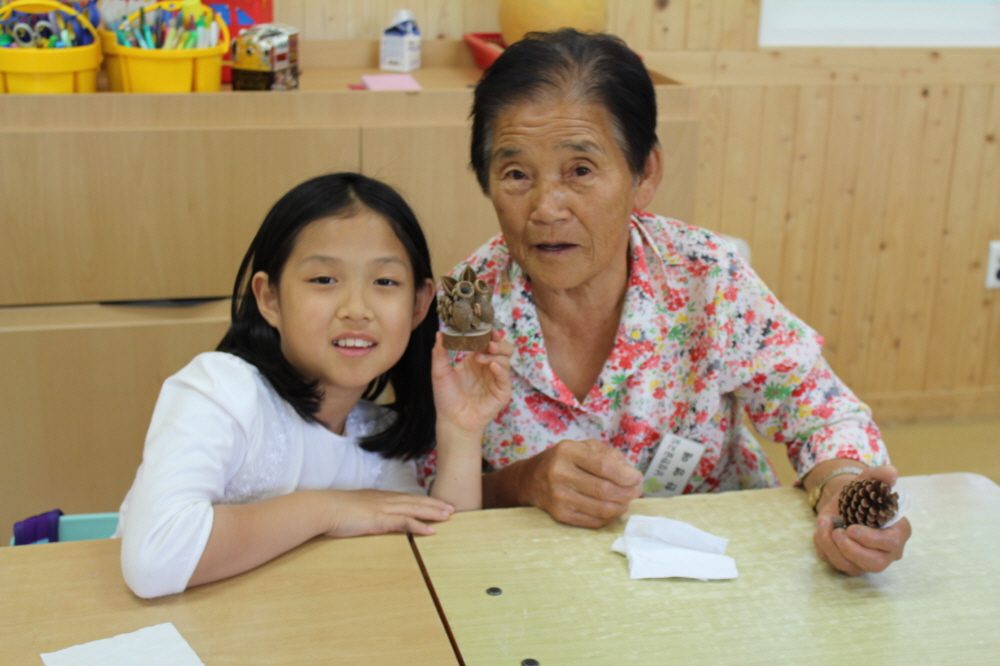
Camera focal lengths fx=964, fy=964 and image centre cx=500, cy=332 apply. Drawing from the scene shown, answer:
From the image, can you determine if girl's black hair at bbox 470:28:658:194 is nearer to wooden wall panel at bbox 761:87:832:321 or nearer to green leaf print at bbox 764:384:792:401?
Answer: green leaf print at bbox 764:384:792:401

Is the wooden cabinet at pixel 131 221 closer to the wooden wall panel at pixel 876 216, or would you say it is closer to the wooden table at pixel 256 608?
the wooden wall panel at pixel 876 216

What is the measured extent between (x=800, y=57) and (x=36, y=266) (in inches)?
96.9

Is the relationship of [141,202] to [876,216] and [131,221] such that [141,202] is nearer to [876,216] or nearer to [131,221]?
[131,221]

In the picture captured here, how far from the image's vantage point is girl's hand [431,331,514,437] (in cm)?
142

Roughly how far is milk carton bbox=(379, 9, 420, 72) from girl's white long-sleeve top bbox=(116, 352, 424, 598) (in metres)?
1.46

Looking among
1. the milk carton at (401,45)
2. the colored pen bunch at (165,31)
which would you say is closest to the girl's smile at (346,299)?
the colored pen bunch at (165,31)

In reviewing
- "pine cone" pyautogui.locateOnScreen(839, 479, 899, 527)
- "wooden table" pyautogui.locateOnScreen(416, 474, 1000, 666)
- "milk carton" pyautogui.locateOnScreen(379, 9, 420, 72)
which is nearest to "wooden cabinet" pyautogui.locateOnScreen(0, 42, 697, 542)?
"milk carton" pyautogui.locateOnScreen(379, 9, 420, 72)

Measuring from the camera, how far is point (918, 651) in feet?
3.41

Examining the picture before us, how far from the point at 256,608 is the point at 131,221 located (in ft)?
4.88

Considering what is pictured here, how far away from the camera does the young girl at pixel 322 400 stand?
1.21m

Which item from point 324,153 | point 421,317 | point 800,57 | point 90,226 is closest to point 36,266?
point 90,226

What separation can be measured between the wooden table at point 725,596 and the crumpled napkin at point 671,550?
1cm

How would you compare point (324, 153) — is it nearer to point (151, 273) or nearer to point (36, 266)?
point (151, 273)

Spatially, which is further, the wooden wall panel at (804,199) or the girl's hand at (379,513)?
the wooden wall panel at (804,199)
